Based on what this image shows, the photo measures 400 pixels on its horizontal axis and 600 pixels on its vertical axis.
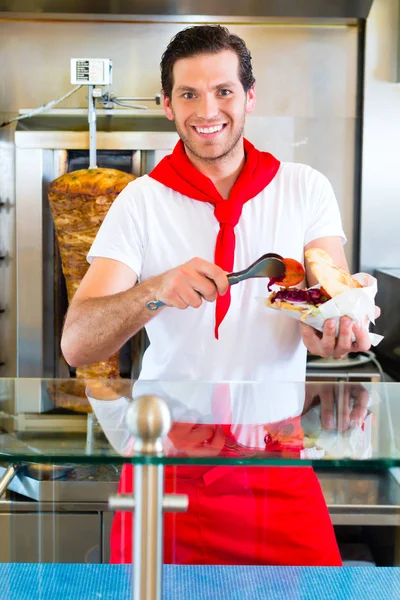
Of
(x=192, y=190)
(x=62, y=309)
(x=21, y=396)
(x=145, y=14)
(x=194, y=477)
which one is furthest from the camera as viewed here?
(x=145, y=14)

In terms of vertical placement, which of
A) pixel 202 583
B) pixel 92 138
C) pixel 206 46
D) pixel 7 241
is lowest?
pixel 202 583

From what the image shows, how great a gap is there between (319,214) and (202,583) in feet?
2.70

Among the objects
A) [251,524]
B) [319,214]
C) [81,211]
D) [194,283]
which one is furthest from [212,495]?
[81,211]

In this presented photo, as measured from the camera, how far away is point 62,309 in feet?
7.94

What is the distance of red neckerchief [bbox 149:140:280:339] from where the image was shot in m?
1.38

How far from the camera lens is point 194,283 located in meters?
1.04

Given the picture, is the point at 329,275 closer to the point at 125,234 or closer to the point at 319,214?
the point at 319,214

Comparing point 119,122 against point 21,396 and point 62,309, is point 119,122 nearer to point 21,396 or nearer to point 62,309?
point 62,309

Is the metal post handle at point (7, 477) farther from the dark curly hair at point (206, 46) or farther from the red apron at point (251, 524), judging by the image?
the dark curly hair at point (206, 46)

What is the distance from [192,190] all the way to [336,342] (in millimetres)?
427

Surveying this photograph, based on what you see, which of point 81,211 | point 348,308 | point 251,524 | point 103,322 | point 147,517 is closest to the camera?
point 147,517

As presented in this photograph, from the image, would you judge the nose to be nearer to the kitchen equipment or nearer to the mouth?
the mouth

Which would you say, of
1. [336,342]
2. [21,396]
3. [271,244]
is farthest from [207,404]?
[271,244]

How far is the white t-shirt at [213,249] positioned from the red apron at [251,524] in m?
0.49
